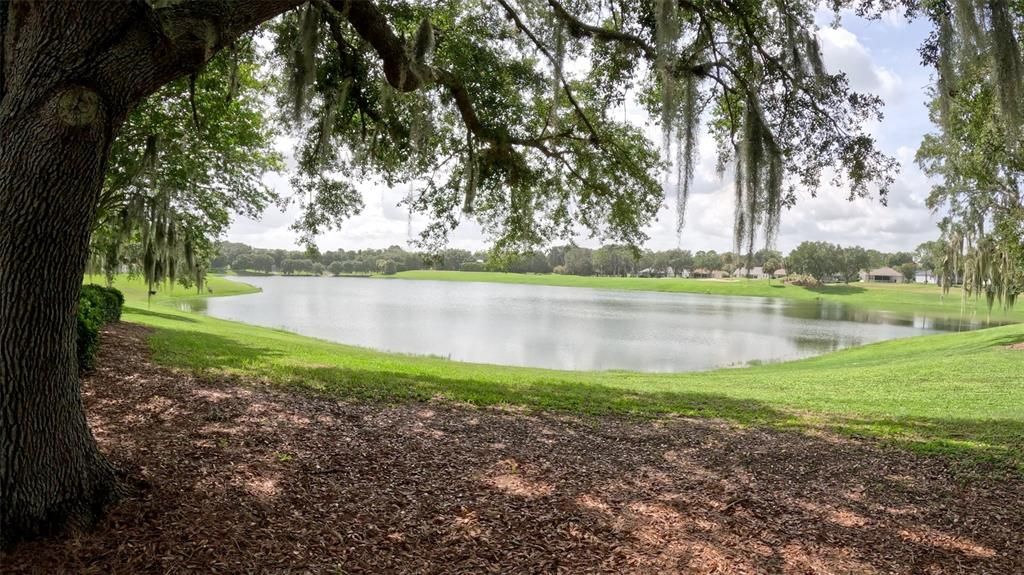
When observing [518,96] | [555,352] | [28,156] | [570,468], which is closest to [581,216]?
[518,96]

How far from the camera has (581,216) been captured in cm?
888

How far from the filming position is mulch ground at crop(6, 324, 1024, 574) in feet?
8.38

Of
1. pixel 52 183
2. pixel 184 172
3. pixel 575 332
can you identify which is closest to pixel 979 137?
pixel 52 183

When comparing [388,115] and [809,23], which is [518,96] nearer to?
[388,115]

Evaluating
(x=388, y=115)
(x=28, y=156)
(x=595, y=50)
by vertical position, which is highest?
(x=595, y=50)

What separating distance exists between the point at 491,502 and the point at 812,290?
7285 cm

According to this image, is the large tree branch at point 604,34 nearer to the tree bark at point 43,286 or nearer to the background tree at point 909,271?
the tree bark at point 43,286

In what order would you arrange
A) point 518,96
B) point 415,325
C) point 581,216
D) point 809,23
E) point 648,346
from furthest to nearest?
point 415,325, point 648,346, point 581,216, point 518,96, point 809,23

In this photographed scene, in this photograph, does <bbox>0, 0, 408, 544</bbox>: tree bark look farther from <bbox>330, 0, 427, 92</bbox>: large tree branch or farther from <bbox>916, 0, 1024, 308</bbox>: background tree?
<bbox>916, 0, 1024, 308</bbox>: background tree

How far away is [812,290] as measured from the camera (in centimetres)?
6562

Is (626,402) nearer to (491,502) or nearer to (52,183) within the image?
(491,502)

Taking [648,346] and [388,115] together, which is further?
[648,346]

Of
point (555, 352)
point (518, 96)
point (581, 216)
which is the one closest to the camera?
point (518, 96)

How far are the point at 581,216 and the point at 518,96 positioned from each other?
240 cm
